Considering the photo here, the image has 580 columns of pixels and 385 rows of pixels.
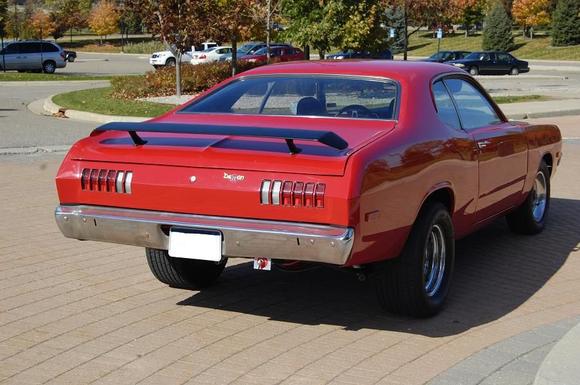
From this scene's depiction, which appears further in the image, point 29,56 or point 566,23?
point 566,23

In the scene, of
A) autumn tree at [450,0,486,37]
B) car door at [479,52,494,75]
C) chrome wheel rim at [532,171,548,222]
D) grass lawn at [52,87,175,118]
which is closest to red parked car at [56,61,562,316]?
chrome wheel rim at [532,171,548,222]

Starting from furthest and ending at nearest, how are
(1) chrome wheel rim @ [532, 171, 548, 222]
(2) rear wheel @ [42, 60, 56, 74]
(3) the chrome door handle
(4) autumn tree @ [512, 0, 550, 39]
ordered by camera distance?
(4) autumn tree @ [512, 0, 550, 39]
(2) rear wheel @ [42, 60, 56, 74]
(1) chrome wheel rim @ [532, 171, 548, 222]
(3) the chrome door handle

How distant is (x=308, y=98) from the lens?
6.27 m

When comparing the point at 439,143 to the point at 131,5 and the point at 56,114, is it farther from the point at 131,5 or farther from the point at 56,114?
the point at 131,5

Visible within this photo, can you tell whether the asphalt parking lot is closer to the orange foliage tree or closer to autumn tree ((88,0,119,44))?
the orange foliage tree

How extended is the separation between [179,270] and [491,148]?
2460mm

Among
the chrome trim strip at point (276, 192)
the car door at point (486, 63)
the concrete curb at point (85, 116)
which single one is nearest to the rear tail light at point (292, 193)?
the chrome trim strip at point (276, 192)

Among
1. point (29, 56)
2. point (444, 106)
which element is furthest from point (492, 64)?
point (444, 106)

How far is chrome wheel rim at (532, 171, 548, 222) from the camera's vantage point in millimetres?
8289

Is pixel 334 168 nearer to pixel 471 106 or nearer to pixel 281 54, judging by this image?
pixel 471 106

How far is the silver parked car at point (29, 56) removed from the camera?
1810 inches

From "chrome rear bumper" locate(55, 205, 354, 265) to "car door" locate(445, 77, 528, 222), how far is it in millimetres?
2049

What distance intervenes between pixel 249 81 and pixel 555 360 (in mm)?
3078

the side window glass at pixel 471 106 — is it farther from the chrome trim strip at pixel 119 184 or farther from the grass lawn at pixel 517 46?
the grass lawn at pixel 517 46
